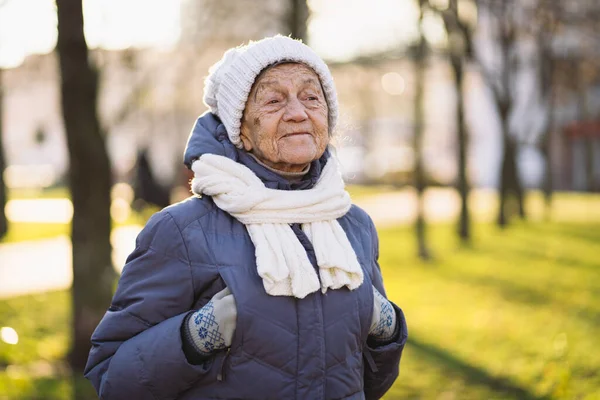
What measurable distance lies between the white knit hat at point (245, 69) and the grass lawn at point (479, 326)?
67.1 inches

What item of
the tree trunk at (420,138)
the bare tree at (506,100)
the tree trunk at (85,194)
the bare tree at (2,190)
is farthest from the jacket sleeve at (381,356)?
the bare tree at (506,100)

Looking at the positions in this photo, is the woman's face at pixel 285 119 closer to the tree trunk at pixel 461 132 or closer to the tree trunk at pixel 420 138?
the tree trunk at pixel 420 138

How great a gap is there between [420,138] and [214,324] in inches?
498

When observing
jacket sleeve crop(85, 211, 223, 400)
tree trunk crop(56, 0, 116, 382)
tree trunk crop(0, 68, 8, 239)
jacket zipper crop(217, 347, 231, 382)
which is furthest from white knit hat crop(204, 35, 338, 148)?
tree trunk crop(0, 68, 8, 239)

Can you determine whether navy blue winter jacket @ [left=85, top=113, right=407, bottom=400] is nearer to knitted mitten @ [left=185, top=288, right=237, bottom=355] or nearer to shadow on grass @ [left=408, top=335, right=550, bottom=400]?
knitted mitten @ [left=185, top=288, right=237, bottom=355]

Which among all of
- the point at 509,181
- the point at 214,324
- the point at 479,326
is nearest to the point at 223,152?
the point at 214,324

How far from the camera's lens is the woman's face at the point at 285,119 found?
7.95 feet

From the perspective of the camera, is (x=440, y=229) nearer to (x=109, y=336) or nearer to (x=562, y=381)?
(x=562, y=381)

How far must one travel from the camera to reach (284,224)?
234cm

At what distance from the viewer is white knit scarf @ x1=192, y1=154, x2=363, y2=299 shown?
7.30 feet

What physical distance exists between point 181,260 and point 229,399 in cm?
45

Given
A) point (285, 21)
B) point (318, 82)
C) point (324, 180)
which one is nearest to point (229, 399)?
point (324, 180)

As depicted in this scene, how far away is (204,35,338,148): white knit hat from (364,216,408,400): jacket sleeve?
65 centimetres

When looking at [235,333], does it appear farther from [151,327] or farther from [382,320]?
[382,320]
